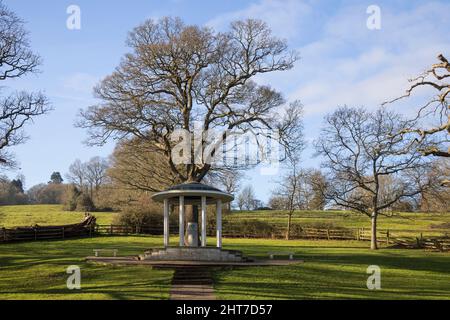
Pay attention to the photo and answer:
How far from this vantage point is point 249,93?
115 feet

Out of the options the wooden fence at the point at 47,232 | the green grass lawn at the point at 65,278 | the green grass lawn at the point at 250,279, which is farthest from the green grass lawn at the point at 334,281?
the wooden fence at the point at 47,232

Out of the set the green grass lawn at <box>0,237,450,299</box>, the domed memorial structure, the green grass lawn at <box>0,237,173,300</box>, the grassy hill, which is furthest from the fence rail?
the domed memorial structure

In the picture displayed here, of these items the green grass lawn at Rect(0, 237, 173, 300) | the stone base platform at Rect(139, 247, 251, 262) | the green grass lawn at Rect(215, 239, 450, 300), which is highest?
the stone base platform at Rect(139, 247, 251, 262)

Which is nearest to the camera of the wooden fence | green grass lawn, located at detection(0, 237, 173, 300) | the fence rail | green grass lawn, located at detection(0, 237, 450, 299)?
green grass lawn, located at detection(0, 237, 173, 300)

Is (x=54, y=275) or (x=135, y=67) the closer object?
(x=54, y=275)

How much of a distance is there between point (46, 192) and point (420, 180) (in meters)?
88.7

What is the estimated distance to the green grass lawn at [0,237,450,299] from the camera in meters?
16.9

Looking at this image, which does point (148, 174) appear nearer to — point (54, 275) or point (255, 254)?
point (255, 254)

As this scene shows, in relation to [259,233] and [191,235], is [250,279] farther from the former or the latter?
[259,233]

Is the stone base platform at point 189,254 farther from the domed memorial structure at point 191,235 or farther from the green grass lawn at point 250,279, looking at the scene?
the green grass lawn at point 250,279

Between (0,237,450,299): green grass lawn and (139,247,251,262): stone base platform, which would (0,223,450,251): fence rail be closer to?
(0,237,450,299): green grass lawn

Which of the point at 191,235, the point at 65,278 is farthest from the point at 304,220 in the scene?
the point at 65,278

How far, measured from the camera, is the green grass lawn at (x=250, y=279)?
16875mm

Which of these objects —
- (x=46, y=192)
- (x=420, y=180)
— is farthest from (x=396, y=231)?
(x=46, y=192)
